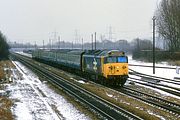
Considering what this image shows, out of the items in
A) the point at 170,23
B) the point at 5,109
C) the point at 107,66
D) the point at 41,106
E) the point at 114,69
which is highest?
the point at 170,23

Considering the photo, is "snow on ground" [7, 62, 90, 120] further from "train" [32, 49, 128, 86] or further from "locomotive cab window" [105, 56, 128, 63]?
"locomotive cab window" [105, 56, 128, 63]

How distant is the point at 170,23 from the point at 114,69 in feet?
157

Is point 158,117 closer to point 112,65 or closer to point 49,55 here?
point 112,65

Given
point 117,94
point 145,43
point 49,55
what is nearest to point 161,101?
point 117,94

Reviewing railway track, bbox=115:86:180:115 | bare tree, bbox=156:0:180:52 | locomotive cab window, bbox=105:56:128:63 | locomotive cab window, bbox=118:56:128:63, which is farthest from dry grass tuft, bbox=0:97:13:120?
bare tree, bbox=156:0:180:52

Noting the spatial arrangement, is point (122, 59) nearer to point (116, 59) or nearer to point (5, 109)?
point (116, 59)

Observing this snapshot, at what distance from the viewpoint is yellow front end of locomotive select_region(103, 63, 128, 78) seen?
94.3 ft

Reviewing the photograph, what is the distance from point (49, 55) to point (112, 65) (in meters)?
40.6

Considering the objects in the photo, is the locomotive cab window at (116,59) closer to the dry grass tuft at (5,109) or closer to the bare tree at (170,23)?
the dry grass tuft at (5,109)

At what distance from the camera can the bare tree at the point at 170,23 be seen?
72.1 m

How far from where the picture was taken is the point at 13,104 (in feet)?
66.1

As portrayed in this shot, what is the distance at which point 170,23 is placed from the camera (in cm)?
7388

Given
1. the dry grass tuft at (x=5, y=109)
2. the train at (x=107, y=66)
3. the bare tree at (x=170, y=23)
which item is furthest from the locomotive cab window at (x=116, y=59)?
the bare tree at (x=170, y=23)

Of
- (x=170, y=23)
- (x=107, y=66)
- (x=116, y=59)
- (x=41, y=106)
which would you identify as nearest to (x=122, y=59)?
(x=116, y=59)
